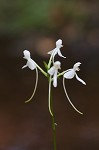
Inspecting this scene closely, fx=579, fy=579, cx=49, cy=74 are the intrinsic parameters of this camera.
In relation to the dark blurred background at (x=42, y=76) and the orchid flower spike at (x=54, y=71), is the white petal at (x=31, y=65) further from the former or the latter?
the dark blurred background at (x=42, y=76)

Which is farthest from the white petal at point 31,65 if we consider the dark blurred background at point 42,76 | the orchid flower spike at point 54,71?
the dark blurred background at point 42,76

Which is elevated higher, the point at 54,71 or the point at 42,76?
the point at 42,76

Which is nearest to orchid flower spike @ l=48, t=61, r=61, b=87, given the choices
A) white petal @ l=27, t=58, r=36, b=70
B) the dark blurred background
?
white petal @ l=27, t=58, r=36, b=70

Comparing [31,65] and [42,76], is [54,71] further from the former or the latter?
[42,76]

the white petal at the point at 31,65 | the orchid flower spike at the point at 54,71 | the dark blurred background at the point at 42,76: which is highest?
the dark blurred background at the point at 42,76

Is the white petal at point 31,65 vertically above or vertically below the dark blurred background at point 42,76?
below

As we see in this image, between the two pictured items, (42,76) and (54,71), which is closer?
(54,71)

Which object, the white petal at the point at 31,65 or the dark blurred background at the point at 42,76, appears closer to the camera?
the white petal at the point at 31,65

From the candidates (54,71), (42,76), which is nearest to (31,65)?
(54,71)
